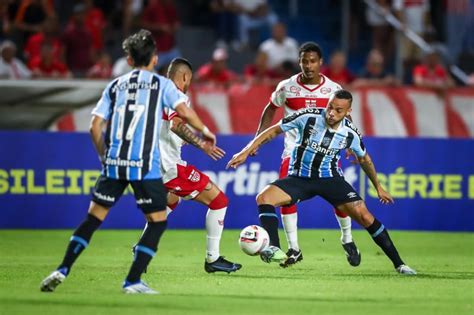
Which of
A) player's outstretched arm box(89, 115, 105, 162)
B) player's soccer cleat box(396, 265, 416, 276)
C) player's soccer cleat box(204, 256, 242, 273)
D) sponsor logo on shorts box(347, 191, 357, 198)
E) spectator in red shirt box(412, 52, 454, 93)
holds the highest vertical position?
player's outstretched arm box(89, 115, 105, 162)

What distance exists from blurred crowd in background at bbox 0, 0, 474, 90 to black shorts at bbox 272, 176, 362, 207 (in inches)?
284

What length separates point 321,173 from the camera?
1209 centimetres

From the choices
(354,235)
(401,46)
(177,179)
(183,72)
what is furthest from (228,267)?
(401,46)

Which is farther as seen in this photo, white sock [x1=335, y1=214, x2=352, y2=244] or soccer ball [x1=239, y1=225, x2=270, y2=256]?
white sock [x1=335, y1=214, x2=352, y2=244]

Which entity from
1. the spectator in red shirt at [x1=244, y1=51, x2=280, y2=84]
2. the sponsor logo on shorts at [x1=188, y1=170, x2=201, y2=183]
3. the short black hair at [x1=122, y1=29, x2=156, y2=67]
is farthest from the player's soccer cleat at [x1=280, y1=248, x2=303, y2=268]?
the spectator in red shirt at [x1=244, y1=51, x2=280, y2=84]

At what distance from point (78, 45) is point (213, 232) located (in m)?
9.79

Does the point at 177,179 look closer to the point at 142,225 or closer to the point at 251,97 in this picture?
the point at 142,225

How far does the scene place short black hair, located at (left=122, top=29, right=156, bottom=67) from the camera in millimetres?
9609

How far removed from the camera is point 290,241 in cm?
1273

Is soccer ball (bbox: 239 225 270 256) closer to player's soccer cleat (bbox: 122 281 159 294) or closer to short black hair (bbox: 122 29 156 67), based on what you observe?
player's soccer cleat (bbox: 122 281 159 294)

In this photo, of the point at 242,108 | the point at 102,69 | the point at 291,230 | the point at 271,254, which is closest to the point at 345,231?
the point at 291,230

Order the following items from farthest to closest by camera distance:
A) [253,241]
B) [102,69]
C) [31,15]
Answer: [31,15], [102,69], [253,241]

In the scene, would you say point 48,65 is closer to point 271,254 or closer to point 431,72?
point 431,72

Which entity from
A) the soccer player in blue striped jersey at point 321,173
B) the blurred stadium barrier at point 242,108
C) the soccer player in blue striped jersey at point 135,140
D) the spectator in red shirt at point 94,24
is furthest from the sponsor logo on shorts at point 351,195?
the spectator in red shirt at point 94,24
